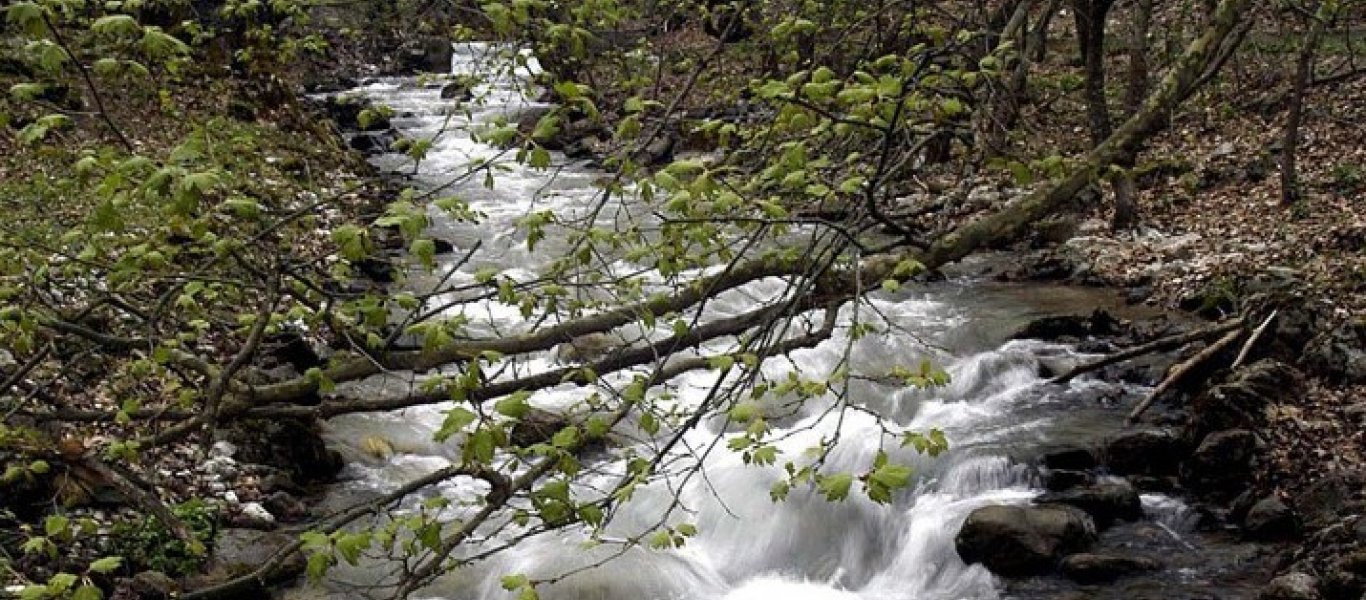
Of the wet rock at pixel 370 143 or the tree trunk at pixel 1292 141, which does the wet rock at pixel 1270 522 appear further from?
the wet rock at pixel 370 143

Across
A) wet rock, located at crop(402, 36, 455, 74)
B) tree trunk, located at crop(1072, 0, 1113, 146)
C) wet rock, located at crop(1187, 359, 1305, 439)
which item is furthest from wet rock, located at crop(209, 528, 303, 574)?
wet rock, located at crop(402, 36, 455, 74)

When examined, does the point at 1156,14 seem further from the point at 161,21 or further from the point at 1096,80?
the point at 161,21

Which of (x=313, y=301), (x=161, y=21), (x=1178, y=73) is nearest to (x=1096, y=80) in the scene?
(x=1178, y=73)

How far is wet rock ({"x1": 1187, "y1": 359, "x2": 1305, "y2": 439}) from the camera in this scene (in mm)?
8414

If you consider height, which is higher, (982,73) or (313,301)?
(982,73)

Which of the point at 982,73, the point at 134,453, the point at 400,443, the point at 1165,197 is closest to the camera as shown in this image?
the point at 982,73

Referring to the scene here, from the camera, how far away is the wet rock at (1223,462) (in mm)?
8086

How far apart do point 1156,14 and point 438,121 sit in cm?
1546

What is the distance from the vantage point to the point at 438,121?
24031mm

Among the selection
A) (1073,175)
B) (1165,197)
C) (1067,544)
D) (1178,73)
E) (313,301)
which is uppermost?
(1178,73)

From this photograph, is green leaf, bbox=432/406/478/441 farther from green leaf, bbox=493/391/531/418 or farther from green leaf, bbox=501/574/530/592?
green leaf, bbox=501/574/530/592

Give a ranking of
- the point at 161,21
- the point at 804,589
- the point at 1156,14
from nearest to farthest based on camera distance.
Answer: the point at 804,589 → the point at 161,21 → the point at 1156,14

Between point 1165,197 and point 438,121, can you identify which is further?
point 438,121

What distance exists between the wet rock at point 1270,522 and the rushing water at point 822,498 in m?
0.58
